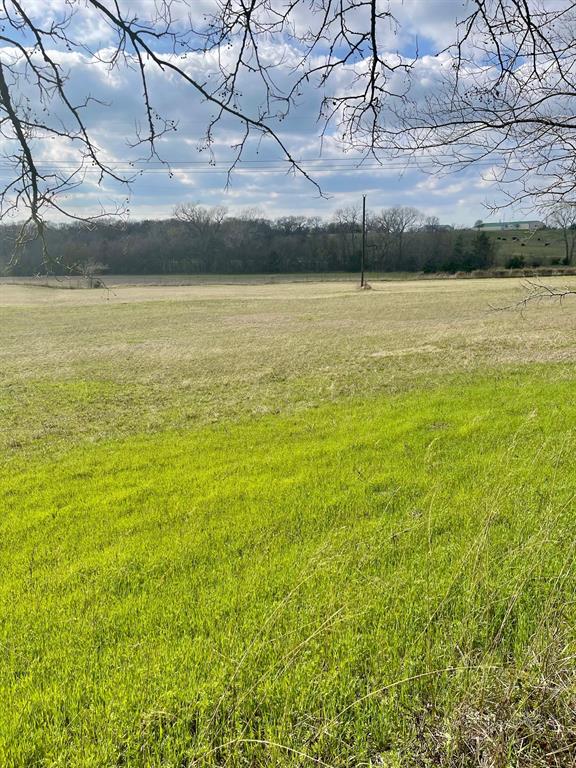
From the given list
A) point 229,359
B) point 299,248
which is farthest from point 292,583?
point 299,248

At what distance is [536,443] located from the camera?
5816mm

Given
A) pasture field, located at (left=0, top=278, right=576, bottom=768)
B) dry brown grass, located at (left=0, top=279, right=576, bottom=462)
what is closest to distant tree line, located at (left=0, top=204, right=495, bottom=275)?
dry brown grass, located at (left=0, top=279, right=576, bottom=462)

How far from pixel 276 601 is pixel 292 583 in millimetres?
212

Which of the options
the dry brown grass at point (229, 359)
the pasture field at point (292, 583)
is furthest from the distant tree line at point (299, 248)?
the pasture field at point (292, 583)

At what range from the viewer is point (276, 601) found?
315cm

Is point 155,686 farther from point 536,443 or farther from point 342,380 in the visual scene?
point 342,380

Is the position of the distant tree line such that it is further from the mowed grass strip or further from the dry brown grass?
the mowed grass strip

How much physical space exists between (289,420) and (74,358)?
34.2 ft

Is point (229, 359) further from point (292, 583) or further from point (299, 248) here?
point (299, 248)

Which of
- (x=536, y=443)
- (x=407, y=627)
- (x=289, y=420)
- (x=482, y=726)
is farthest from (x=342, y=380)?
(x=482, y=726)

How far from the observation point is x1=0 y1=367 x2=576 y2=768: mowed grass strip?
7.16ft

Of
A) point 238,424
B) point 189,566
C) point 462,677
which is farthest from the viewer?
point 238,424

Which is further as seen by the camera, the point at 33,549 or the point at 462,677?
the point at 33,549

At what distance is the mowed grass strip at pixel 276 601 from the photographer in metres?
2.18
